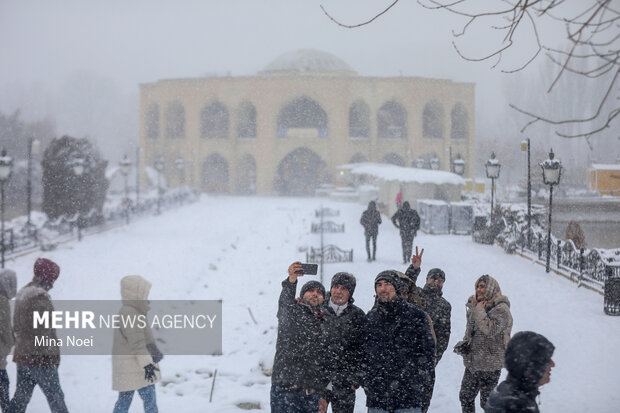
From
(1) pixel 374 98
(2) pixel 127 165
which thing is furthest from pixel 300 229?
(1) pixel 374 98

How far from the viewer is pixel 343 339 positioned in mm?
3264

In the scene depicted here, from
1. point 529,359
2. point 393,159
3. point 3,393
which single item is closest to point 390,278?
point 529,359

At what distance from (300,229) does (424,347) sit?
55.2ft

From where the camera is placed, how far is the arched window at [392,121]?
4097cm

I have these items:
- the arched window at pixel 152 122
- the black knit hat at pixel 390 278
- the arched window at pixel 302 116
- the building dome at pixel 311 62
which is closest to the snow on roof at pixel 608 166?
the black knit hat at pixel 390 278

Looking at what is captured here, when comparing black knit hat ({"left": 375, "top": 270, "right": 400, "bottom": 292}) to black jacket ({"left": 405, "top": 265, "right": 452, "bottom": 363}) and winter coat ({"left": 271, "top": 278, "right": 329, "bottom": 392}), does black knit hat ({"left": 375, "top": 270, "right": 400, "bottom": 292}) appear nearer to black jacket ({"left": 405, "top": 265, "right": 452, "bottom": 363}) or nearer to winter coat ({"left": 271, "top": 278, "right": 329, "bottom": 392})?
winter coat ({"left": 271, "top": 278, "right": 329, "bottom": 392})

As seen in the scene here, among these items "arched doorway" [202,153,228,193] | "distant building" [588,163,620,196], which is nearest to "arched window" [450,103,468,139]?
"arched doorway" [202,153,228,193]

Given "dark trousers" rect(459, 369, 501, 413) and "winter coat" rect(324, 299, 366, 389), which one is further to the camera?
"dark trousers" rect(459, 369, 501, 413)

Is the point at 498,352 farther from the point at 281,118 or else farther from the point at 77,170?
the point at 281,118

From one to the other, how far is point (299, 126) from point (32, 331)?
37.7m

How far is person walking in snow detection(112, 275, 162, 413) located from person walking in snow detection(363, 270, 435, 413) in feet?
5.28

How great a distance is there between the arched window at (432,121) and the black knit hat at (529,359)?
39.8 meters

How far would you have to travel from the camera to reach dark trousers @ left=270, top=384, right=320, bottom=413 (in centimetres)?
335

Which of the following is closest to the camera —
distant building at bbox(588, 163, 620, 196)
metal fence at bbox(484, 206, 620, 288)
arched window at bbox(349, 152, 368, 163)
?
metal fence at bbox(484, 206, 620, 288)
